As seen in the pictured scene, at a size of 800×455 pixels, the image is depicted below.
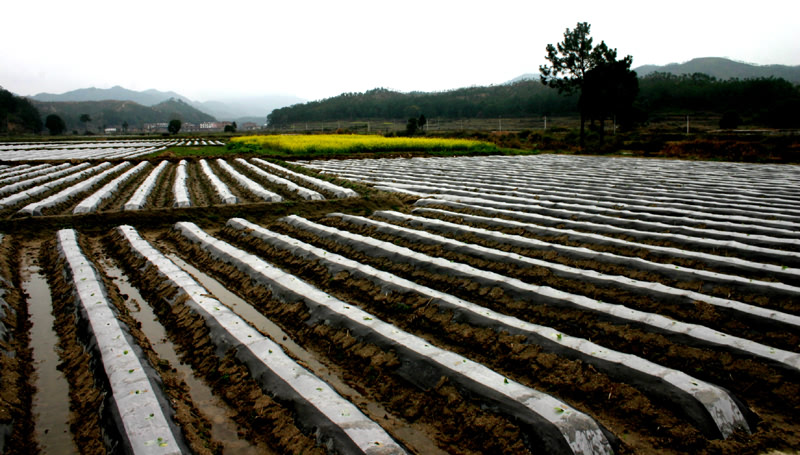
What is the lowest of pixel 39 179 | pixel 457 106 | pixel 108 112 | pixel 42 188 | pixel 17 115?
pixel 42 188

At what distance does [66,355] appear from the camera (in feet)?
12.0

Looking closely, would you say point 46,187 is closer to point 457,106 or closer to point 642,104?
point 642,104

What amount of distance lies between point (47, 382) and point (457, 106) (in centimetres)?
7533

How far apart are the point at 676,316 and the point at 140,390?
13.1ft

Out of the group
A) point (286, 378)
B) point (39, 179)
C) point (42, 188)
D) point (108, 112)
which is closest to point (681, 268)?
point (286, 378)

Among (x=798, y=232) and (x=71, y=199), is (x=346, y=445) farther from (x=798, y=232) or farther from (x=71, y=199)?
(x=71, y=199)

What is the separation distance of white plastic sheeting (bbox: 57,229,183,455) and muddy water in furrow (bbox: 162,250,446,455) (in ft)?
3.16

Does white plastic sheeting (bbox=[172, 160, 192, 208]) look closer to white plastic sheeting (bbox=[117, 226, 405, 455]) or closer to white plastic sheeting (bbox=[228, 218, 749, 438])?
white plastic sheeting (bbox=[117, 226, 405, 455])

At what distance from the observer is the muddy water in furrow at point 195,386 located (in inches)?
106

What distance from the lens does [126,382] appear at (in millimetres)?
2998

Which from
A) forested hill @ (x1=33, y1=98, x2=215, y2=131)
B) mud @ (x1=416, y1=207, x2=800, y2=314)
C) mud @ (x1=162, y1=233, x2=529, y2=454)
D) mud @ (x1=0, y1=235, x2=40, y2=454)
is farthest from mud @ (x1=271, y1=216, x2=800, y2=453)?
forested hill @ (x1=33, y1=98, x2=215, y2=131)

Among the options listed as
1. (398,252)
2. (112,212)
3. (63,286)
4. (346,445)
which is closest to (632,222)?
(398,252)

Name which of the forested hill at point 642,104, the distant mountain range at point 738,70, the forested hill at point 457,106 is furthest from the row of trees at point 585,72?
the distant mountain range at point 738,70

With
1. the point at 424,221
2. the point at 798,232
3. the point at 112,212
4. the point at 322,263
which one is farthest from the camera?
the point at 112,212
